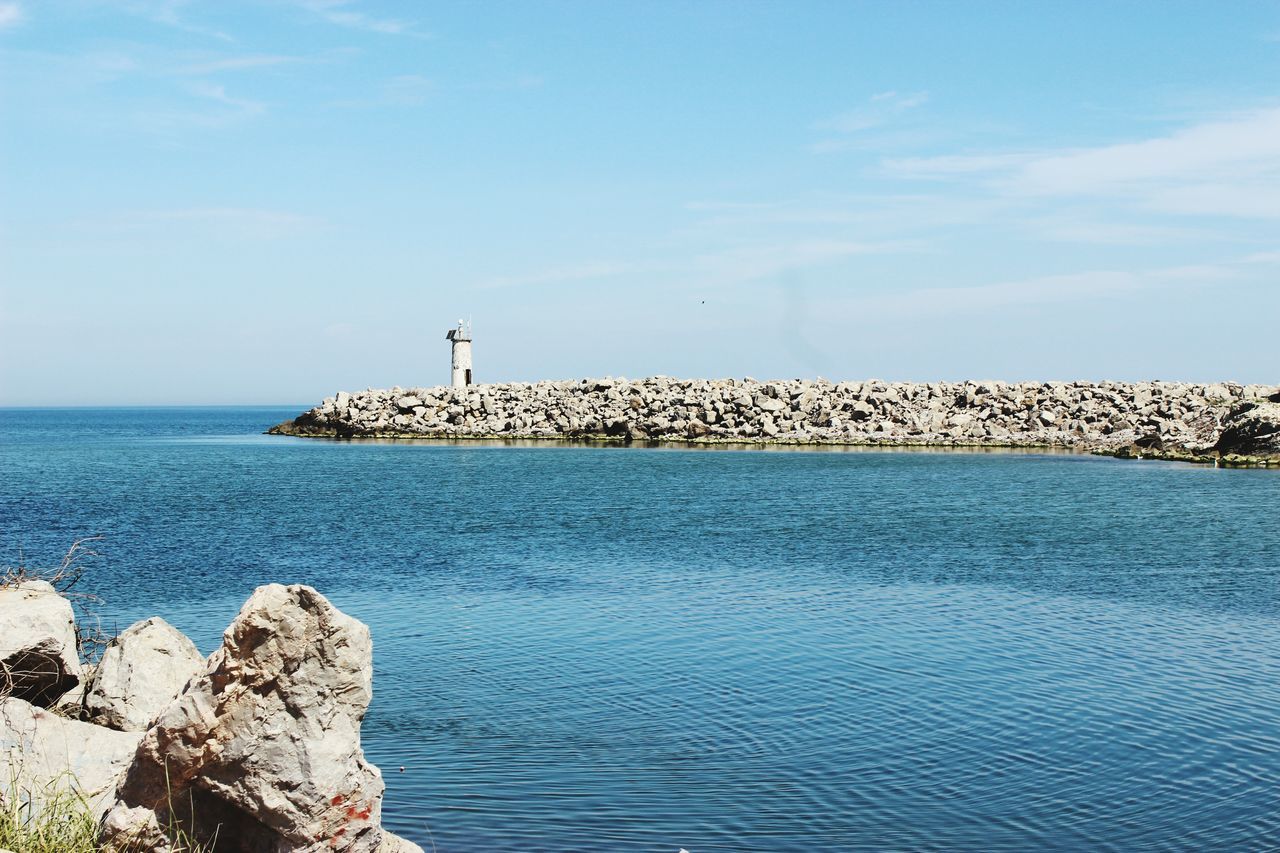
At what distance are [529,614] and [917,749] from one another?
993cm

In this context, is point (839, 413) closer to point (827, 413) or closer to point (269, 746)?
point (827, 413)

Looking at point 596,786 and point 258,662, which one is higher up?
point 258,662

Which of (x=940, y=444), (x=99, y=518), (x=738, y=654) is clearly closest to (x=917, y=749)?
(x=738, y=654)

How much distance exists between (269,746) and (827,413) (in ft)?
265

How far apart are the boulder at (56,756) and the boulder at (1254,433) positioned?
66955 mm

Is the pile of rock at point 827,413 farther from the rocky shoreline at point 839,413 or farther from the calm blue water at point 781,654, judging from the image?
the calm blue water at point 781,654

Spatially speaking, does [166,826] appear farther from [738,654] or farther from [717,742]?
[738,654]

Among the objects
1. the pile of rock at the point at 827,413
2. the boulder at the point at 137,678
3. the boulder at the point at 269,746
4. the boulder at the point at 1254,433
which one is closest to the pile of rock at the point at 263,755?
the boulder at the point at 269,746

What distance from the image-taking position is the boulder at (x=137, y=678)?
11023mm

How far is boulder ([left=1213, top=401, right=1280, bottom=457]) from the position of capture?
213 ft

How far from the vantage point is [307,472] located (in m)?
64.6

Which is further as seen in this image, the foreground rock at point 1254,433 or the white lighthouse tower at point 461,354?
the white lighthouse tower at point 461,354

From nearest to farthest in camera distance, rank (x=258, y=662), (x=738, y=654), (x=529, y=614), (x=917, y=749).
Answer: (x=258, y=662)
(x=917, y=749)
(x=738, y=654)
(x=529, y=614)

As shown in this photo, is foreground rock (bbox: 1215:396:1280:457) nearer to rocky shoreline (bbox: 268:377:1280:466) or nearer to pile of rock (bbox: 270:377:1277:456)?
rocky shoreline (bbox: 268:377:1280:466)
